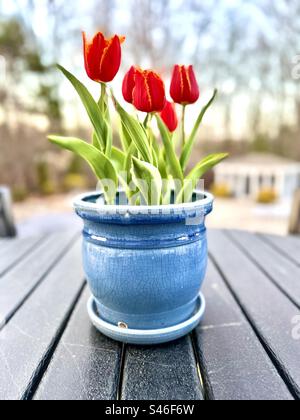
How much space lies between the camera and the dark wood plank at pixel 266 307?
509mm

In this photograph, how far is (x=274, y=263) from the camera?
0.94 metres

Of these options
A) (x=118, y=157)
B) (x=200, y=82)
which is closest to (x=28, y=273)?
(x=118, y=157)

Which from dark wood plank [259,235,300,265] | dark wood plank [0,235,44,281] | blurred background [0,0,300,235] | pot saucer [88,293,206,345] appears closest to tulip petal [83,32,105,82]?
pot saucer [88,293,206,345]

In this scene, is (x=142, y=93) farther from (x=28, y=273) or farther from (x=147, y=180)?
(x=28, y=273)

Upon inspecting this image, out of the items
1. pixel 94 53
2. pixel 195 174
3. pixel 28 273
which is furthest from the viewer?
pixel 28 273

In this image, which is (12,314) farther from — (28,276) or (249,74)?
(249,74)

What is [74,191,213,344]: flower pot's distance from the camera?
1.67ft

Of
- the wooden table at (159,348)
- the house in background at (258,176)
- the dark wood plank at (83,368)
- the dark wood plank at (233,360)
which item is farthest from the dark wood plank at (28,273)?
the house in background at (258,176)

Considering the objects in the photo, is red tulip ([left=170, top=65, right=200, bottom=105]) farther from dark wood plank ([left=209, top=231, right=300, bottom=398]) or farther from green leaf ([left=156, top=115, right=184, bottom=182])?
dark wood plank ([left=209, top=231, right=300, bottom=398])

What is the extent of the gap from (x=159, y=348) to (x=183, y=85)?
17.1 inches

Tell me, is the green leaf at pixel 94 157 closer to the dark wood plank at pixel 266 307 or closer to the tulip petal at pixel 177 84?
the tulip petal at pixel 177 84

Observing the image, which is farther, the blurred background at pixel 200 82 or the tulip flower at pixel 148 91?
the blurred background at pixel 200 82

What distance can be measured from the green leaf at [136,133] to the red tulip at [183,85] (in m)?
0.09
